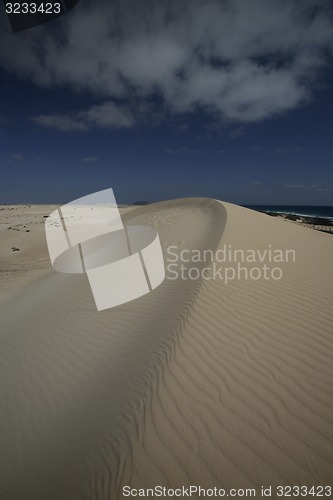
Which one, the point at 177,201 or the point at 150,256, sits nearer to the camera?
the point at 150,256

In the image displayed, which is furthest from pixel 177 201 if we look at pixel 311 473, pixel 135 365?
pixel 311 473

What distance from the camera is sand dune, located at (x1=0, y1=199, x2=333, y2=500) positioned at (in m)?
2.27

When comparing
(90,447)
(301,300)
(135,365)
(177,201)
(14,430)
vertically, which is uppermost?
(177,201)

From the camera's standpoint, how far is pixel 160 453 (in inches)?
92.2

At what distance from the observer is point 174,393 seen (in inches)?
113

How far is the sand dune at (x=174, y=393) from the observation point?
227 cm

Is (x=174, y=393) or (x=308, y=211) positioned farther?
(x=308, y=211)

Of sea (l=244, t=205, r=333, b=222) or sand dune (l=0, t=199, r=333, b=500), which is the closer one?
→ sand dune (l=0, t=199, r=333, b=500)

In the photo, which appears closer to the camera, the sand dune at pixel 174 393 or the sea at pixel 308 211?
the sand dune at pixel 174 393

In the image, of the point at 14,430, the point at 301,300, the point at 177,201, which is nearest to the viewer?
the point at 14,430

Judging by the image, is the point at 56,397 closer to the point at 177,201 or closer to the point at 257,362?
the point at 257,362

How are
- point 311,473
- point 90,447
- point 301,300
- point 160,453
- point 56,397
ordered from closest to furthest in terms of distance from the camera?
point 311,473 < point 160,453 < point 90,447 < point 56,397 < point 301,300

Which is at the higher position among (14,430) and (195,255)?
(195,255)

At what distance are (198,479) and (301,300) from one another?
3692 mm
